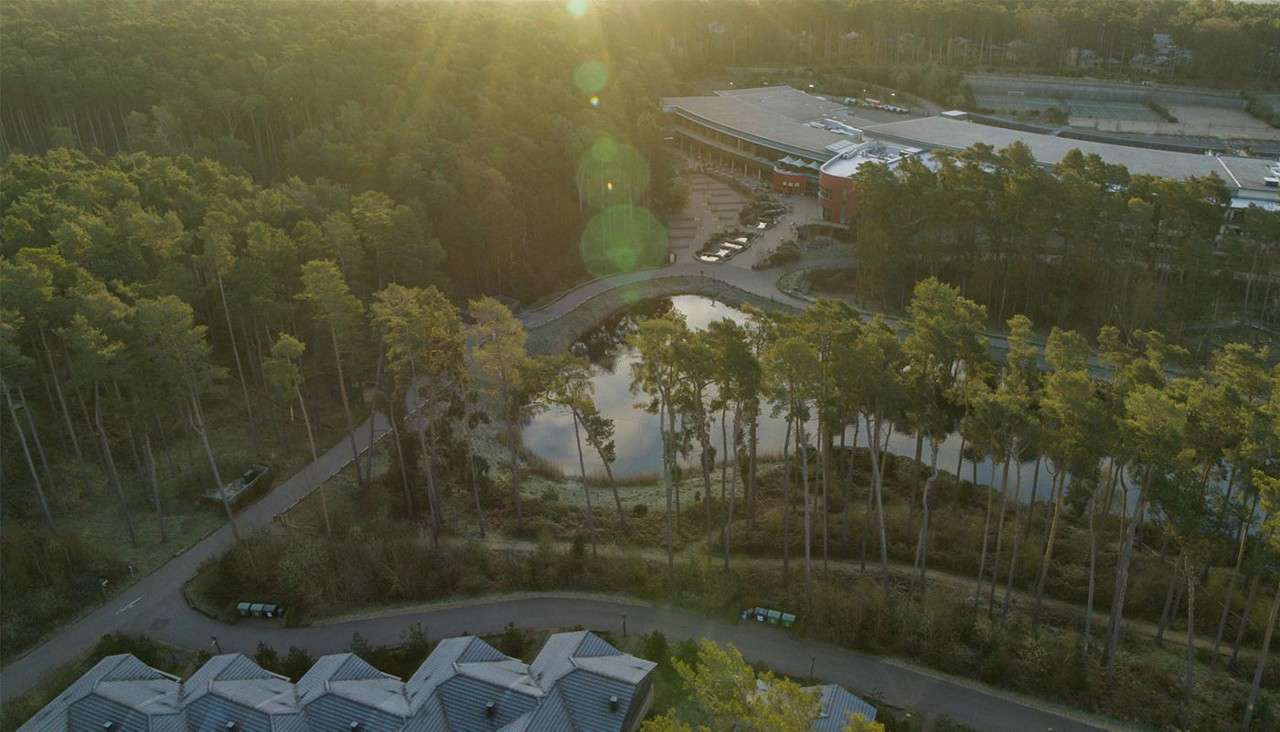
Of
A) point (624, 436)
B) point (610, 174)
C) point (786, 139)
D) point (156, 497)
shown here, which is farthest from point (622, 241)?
point (156, 497)

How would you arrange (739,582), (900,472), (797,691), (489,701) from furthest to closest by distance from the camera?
1. (900,472)
2. (739,582)
3. (489,701)
4. (797,691)

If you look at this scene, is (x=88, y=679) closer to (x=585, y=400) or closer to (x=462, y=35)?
(x=585, y=400)

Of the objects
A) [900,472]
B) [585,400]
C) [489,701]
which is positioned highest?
[585,400]

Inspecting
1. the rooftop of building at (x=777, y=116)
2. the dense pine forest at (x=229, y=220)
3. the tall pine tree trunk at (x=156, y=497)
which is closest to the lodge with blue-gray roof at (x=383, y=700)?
the dense pine forest at (x=229, y=220)

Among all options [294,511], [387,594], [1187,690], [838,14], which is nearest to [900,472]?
[1187,690]

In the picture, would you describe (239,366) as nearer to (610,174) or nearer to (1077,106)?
(610,174)

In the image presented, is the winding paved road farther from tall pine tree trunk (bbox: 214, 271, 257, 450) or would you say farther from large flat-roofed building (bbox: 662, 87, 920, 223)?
large flat-roofed building (bbox: 662, 87, 920, 223)

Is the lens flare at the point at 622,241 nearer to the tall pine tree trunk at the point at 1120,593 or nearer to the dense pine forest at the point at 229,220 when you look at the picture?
the dense pine forest at the point at 229,220
